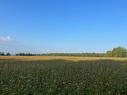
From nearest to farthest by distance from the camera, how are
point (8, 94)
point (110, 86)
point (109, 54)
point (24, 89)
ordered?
point (8, 94)
point (24, 89)
point (110, 86)
point (109, 54)

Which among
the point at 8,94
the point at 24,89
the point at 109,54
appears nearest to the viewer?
the point at 8,94

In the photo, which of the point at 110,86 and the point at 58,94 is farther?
the point at 110,86

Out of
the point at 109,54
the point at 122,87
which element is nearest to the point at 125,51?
the point at 109,54

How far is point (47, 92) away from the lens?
11.5 meters

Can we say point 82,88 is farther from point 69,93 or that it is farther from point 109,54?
point 109,54

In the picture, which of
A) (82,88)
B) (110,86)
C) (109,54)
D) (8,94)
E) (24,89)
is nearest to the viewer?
(8,94)

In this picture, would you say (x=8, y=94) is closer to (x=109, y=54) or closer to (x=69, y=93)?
(x=69, y=93)

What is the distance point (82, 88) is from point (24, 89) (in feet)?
8.77

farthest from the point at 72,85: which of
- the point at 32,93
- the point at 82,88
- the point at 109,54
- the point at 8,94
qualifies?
the point at 109,54

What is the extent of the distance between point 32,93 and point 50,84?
220cm

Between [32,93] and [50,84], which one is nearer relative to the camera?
[32,93]

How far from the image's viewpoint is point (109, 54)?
118 meters

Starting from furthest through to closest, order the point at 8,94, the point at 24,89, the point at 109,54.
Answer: the point at 109,54 < the point at 24,89 < the point at 8,94

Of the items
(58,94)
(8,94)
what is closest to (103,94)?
(58,94)
